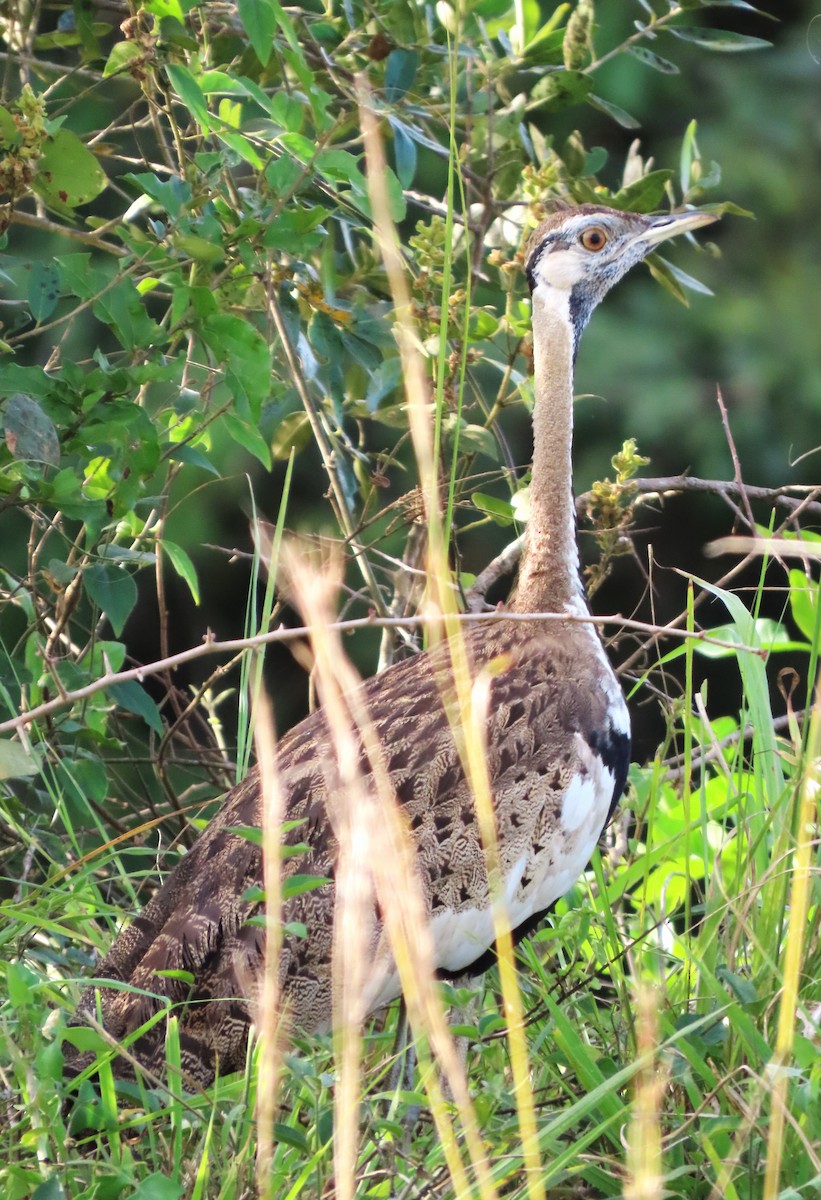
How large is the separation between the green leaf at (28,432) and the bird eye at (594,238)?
112 centimetres

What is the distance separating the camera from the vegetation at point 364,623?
1618 mm

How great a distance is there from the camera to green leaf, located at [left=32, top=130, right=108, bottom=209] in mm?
2176

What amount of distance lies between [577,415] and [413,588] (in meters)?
2.60

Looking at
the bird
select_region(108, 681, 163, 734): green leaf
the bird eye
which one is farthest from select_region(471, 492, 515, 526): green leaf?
select_region(108, 681, 163, 734): green leaf

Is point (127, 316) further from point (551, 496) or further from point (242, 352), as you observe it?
point (551, 496)

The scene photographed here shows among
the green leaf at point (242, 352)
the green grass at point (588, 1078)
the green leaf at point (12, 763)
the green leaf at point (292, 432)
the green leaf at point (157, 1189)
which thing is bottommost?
the green grass at point (588, 1078)

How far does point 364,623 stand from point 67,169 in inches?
42.8

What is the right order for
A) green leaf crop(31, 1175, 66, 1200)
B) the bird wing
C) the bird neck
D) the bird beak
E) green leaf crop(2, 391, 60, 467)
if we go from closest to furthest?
green leaf crop(31, 1175, 66, 1200), green leaf crop(2, 391, 60, 467), the bird wing, the bird neck, the bird beak

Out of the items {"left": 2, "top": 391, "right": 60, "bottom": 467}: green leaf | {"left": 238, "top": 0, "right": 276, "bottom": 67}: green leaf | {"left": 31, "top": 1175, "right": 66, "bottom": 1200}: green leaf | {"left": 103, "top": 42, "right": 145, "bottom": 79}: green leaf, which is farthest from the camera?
{"left": 103, "top": 42, "right": 145, "bottom": 79}: green leaf

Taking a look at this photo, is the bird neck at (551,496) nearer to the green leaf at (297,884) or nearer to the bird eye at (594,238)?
the bird eye at (594,238)

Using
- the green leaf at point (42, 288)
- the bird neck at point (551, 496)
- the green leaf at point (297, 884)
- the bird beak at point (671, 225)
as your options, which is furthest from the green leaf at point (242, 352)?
the bird beak at point (671, 225)

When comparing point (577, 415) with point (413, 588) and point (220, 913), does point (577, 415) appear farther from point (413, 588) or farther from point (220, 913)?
point (220, 913)

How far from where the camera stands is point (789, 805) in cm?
216

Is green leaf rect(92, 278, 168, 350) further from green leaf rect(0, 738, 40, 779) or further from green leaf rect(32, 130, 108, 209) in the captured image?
green leaf rect(0, 738, 40, 779)
